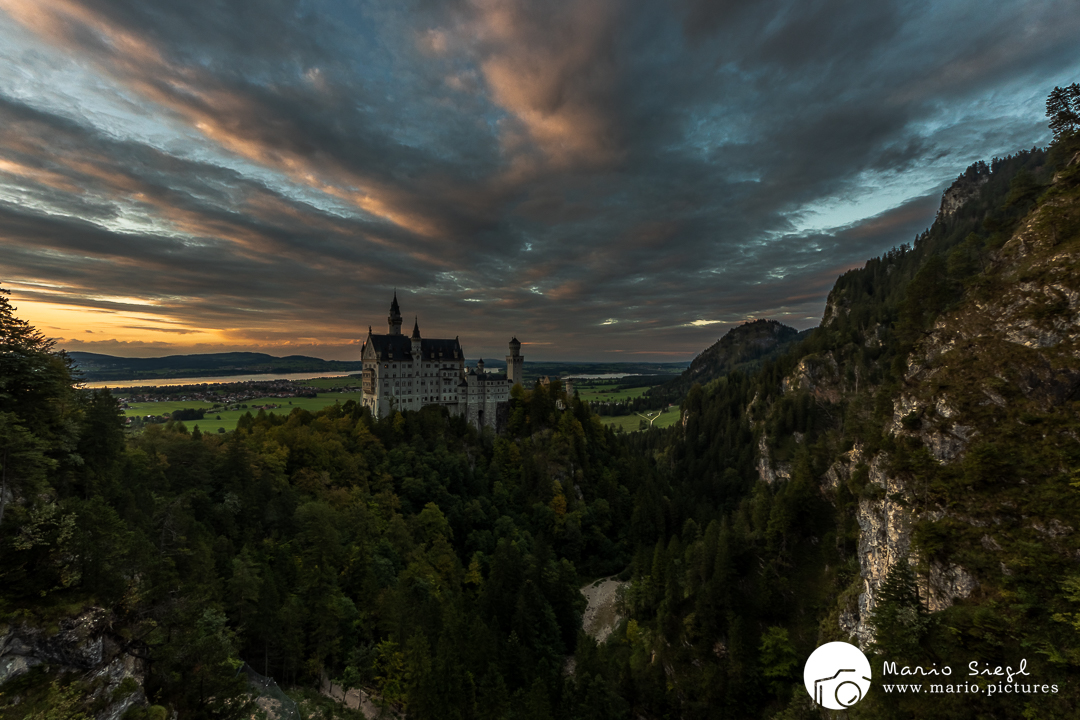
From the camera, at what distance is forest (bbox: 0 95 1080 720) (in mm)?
21719

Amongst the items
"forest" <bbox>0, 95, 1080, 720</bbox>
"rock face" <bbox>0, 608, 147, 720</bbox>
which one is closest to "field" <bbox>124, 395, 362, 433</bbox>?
"forest" <bbox>0, 95, 1080, 720</bbox>

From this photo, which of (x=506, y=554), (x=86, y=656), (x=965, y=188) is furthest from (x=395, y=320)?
(x=965, y=188)

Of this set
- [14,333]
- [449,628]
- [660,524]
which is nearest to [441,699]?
[449,628]

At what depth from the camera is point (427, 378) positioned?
336ft

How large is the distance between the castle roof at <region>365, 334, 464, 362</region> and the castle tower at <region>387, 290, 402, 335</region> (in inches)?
169

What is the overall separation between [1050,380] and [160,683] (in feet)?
190

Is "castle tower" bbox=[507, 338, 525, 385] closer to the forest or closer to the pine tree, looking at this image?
the forest

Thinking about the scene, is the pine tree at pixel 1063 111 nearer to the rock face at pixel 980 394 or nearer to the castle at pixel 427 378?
the rock face at pixel 980 394

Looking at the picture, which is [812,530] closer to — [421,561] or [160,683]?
[421,561]

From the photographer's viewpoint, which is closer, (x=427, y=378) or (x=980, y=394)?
(x=980, y=394)

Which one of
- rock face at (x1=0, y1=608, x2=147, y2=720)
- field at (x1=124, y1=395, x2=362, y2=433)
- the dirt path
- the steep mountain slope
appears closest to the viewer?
rock face at (x1=0, y1=608, x2=147, y2=720)

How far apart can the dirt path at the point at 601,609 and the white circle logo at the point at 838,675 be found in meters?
41.5

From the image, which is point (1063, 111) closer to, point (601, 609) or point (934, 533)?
point (934, 533)

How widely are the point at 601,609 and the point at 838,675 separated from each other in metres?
54.1
